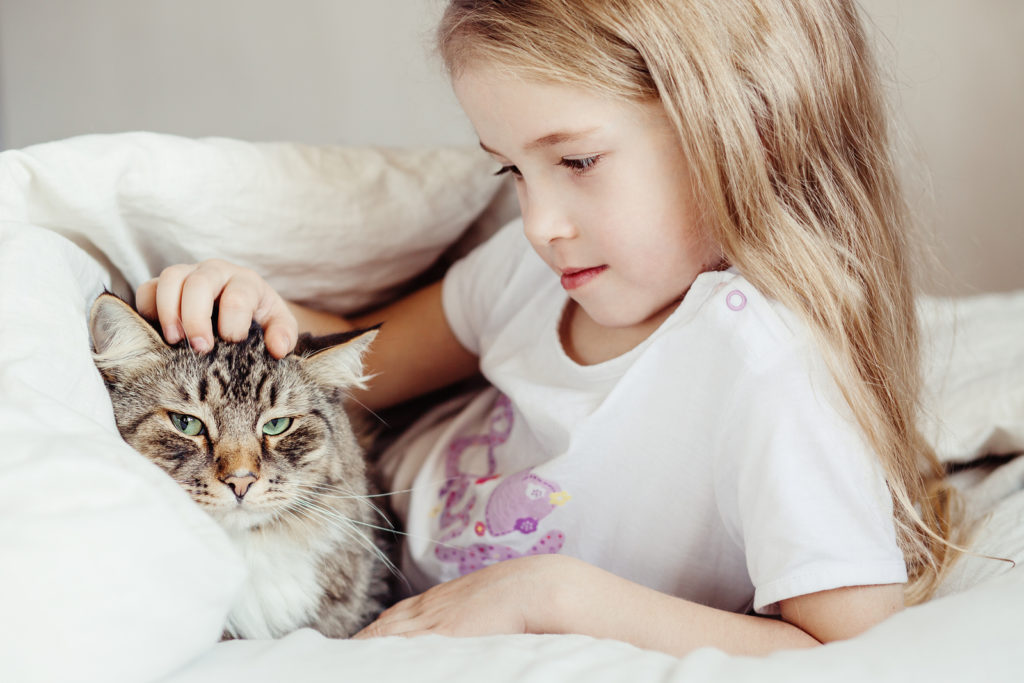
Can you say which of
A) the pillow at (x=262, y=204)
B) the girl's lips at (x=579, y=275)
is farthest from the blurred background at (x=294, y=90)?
the girl's lips at (x=579, y=275)

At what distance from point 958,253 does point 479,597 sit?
1.37 m

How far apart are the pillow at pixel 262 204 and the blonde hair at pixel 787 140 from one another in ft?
1.23

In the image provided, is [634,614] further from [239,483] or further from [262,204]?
[262,204]

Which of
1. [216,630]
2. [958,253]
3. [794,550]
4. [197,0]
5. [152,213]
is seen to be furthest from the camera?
[197,0]

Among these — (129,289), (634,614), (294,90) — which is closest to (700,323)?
(634,614)

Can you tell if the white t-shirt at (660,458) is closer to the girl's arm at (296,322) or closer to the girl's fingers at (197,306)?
the girl's arm at (296,322)

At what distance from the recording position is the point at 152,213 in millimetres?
1051

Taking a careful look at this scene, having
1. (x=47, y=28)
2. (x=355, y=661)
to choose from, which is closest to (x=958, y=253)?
(x=355, y=661)

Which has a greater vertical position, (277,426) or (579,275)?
(579,275)

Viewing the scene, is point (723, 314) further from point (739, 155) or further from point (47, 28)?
point (47, 28)

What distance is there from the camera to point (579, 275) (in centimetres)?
100

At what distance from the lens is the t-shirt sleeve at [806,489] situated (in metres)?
0.82

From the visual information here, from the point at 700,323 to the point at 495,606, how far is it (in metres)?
0.42

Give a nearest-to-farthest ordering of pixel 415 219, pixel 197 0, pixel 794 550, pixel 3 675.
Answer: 1. pixel 3 675
2. pixel 794 550
3. pixel 415 219
4. pixel 197 0
